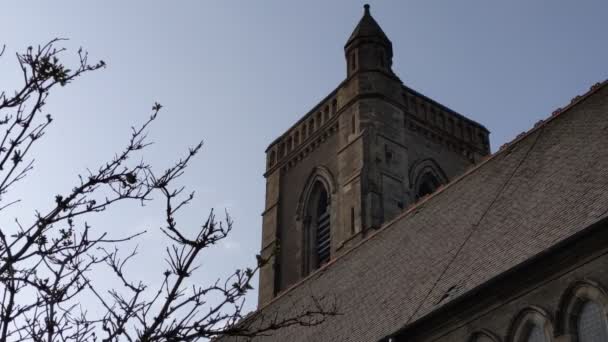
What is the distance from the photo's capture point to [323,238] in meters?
27.5

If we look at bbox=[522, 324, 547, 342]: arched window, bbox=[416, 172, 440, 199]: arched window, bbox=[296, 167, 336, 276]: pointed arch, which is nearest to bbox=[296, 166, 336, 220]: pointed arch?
bbox=[296, 167, 336, 276]: pointed arch

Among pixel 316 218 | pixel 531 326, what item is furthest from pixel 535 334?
pixel 316 218

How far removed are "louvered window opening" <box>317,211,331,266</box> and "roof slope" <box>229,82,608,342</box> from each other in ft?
28.1

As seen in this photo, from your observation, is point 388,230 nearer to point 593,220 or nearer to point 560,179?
point 560,179

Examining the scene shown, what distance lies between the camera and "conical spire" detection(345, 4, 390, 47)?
29531 millimetres

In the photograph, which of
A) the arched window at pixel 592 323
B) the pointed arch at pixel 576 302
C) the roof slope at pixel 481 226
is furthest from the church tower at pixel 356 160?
the arched window at pixel 592 323

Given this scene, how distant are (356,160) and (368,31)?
5.55 m

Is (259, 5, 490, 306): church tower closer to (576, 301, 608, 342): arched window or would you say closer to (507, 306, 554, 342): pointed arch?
(507, 306, 554, 342): pointed arch

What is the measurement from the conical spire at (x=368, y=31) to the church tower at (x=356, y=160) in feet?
0.10

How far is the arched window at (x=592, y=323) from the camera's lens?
36.8 feet

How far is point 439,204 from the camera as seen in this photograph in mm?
17141

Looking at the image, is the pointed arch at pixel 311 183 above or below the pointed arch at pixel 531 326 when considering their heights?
above

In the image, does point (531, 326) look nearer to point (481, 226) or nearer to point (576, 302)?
point (576, 302)

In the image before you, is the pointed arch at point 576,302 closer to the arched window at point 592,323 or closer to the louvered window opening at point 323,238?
the arched window at point 592,323
